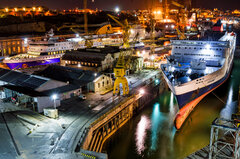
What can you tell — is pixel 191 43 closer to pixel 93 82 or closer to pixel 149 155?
pixel 93 82

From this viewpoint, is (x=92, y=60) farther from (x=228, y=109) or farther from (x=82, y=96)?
(x=228, y=109)

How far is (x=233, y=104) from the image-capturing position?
3356cm

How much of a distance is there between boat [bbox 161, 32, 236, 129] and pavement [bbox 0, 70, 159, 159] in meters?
7.70

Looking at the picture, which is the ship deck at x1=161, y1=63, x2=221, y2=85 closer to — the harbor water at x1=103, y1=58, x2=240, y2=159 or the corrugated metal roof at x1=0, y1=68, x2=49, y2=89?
the harbor water at x1=103, y1=58, x2=240, y2=159

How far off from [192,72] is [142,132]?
11672 mm

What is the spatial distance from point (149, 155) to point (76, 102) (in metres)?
11.2

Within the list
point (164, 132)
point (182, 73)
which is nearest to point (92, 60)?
point (182, 73)

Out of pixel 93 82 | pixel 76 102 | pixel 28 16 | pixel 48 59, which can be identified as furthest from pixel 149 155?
pixel 28 16

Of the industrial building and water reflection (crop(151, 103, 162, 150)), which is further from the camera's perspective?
the industrial building

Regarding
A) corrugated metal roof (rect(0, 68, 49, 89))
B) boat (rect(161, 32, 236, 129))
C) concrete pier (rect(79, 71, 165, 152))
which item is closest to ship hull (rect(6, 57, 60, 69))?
corrugated metal roof (rect(0, 68, 49, 89))

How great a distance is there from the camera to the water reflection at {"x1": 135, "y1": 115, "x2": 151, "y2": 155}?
23.5 m

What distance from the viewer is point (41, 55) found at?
4938 cm

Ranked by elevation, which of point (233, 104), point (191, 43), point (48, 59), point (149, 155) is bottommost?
point (149, 155)

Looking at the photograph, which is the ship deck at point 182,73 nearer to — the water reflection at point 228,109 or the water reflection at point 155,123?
the water reflection at point 155,123
